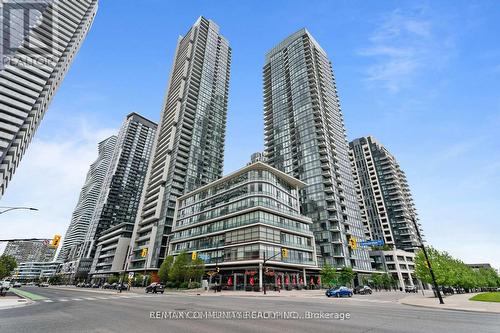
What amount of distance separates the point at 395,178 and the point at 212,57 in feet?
363

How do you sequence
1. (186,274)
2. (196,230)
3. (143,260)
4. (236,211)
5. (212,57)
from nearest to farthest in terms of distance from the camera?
(186,274) → (236,211) → (196,230) → (143,260) → (212,57)

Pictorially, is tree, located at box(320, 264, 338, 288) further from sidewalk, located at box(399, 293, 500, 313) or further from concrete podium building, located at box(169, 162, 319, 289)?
sidewalk, located at box(399, 293, 500, 313)

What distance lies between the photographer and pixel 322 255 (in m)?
72.3

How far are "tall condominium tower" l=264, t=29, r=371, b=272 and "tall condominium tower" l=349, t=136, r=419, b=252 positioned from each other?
38707 mm

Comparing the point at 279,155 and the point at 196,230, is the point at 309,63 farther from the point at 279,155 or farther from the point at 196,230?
the point at 196,230

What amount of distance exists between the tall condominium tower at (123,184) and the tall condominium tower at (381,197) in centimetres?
13541

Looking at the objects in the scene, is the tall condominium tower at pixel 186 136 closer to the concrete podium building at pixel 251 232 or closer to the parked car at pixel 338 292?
the concrete podium building at pixel 251 232

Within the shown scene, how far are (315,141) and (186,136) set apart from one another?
4905cm

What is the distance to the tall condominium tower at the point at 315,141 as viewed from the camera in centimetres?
7594

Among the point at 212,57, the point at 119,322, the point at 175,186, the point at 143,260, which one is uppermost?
the point at 212,57

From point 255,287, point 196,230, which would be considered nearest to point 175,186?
point 196,230

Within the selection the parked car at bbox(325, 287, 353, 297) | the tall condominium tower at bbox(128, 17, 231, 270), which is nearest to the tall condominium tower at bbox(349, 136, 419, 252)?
the tall condominium tower at bbox(128, 17, 231, 270)

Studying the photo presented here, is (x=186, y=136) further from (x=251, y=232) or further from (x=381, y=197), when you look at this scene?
(x=381, y=197)

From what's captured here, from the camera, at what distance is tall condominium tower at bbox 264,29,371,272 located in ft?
249
